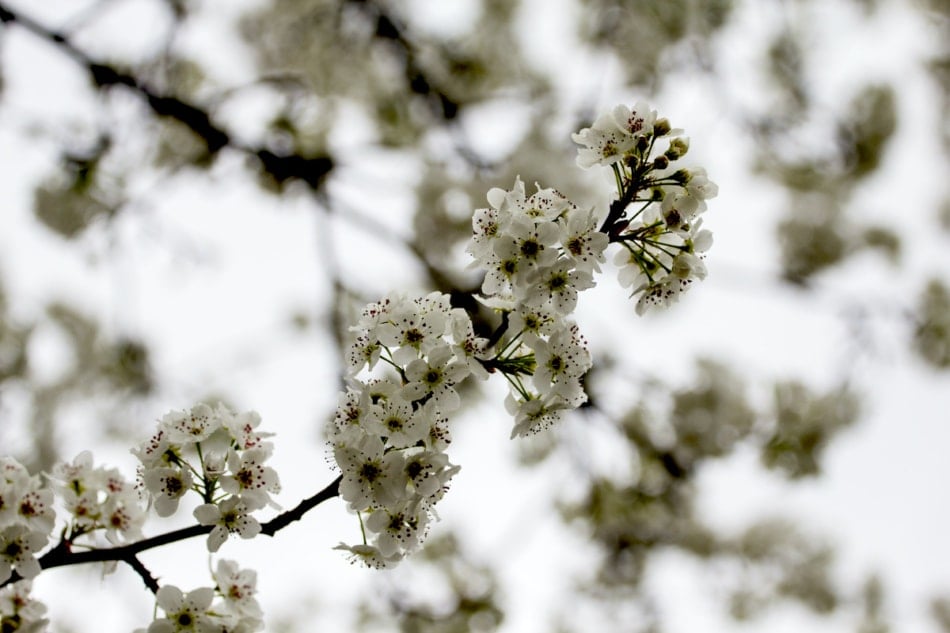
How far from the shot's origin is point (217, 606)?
1.89 meters

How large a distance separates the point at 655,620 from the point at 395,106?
5381 mm

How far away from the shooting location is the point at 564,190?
4863 mm

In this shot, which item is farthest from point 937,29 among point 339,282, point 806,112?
point 339,282

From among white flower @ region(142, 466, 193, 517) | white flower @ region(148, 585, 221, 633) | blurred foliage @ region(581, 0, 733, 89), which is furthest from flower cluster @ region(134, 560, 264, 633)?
blurred foliage @ region(581, 0, 733, 89)

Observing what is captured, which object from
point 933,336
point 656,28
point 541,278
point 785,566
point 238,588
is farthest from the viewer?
point 785,566

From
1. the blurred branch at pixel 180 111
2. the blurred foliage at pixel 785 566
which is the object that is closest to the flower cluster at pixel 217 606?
the blurred branch at pixel 180 111

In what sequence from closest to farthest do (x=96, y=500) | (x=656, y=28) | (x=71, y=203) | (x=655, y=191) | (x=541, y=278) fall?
(x=541, y=278) → (x=655, y=191) → (x=96, y=500) → (x=71, y=203) → (x=656, y=28)

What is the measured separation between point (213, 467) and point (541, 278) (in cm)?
88

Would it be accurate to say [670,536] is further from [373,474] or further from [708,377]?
[373,474]

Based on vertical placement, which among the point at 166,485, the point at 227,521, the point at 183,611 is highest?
the point at 166,485

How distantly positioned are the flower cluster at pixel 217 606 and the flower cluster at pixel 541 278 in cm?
81

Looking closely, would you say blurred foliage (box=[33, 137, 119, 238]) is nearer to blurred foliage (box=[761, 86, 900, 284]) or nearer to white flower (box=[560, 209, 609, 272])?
white flower (box=[560, 209, 609, 272])

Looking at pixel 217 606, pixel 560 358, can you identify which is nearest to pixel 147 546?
pixel 217 606

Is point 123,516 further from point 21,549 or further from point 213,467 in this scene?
point 213,467
